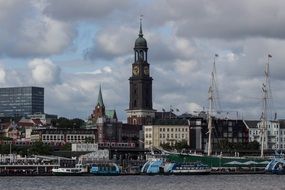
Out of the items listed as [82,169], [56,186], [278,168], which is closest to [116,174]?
[82,169]

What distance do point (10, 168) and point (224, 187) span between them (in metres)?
59.1

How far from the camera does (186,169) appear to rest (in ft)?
513

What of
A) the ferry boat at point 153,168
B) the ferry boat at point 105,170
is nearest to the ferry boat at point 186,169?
the ferry boat at point 153,168

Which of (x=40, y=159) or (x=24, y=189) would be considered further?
(x=40, y=159)

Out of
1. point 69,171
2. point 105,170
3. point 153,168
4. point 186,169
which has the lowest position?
point 69,171

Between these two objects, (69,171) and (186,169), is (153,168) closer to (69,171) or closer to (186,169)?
(186,169)

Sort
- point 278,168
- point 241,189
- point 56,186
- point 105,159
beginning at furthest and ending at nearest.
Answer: point 105,159, point 278,168, point 56,186, point 241,189

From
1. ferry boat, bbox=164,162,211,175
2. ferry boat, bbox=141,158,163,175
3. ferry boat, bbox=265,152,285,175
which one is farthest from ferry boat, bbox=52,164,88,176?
ferry boat, bbox=265,152,285,175

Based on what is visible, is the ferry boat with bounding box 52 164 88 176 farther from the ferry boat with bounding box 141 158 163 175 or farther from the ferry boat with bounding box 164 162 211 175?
the ferry boat with bounding box 164 162 211 175

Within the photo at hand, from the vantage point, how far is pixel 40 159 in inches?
6634

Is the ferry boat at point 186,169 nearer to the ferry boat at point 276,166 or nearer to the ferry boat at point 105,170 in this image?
the ferry boat at point 105,170

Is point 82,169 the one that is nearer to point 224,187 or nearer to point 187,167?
point 187,167

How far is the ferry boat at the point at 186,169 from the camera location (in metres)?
156

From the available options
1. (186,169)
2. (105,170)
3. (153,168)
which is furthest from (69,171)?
(186,169)
